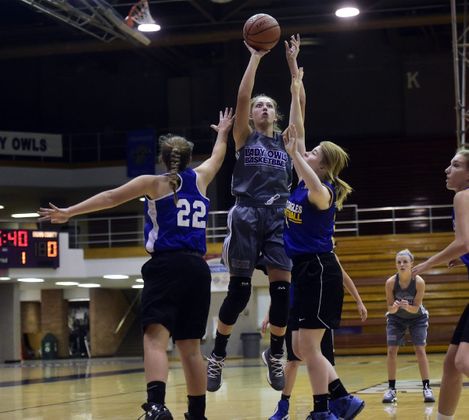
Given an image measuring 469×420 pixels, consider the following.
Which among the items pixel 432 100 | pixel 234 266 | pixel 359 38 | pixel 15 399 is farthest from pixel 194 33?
pixel 234 266

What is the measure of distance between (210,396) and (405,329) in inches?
89.2

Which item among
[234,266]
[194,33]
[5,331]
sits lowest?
[5,331]

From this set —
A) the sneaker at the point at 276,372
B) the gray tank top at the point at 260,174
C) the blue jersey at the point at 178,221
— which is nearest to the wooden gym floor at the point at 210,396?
the sneaker at the point at 276,372

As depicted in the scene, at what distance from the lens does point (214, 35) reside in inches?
1027

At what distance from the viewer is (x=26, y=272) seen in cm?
2339

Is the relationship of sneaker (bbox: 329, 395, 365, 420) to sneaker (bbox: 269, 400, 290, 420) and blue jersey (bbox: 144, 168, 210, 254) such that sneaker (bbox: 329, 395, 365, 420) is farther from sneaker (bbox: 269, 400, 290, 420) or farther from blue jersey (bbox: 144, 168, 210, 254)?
blue jersey (bbox: 144, 168, 210, 254)

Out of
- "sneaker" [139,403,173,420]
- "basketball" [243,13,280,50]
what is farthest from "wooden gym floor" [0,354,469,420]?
"basketball" [243,13,280,50]

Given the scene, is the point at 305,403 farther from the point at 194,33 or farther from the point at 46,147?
the point at 46,147

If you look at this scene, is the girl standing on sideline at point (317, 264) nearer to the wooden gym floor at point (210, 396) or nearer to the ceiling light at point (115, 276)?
the wooden gym floor at point (210, 396)

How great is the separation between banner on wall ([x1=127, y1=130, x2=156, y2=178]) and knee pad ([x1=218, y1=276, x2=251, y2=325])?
20149mm

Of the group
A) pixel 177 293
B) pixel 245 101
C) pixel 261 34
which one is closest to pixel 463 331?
pixel 177 293

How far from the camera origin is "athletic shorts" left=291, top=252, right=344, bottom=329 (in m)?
6.08

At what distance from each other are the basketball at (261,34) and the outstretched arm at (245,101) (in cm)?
5

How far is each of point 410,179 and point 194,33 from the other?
7.60 metres
